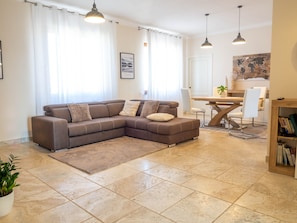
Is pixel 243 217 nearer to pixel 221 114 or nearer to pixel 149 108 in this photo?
pixel 149 108

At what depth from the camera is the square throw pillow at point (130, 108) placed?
5.23 meters

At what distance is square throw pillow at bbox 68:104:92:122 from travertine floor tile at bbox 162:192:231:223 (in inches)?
115

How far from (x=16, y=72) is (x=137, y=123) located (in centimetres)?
241

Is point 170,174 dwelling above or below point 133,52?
below

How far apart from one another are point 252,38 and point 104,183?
19.7 feet

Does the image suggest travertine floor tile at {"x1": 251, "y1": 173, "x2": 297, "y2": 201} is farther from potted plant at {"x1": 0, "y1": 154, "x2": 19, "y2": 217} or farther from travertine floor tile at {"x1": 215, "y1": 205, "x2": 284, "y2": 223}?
Answer: potted plant at {"x1": 0, "y1": 154, "x2": 19, "y2": 217}

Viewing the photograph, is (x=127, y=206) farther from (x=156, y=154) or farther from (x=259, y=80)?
(x=259, y=80)

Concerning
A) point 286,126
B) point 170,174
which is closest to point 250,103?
point 286,126

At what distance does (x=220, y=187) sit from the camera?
8.05 feet

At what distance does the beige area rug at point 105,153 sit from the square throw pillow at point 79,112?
633mm

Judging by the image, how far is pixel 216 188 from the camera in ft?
7.98

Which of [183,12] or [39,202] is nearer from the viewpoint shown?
[39,202]

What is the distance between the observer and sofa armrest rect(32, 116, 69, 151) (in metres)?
3.71

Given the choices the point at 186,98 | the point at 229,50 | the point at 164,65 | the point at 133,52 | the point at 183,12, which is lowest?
the point at 186,98
